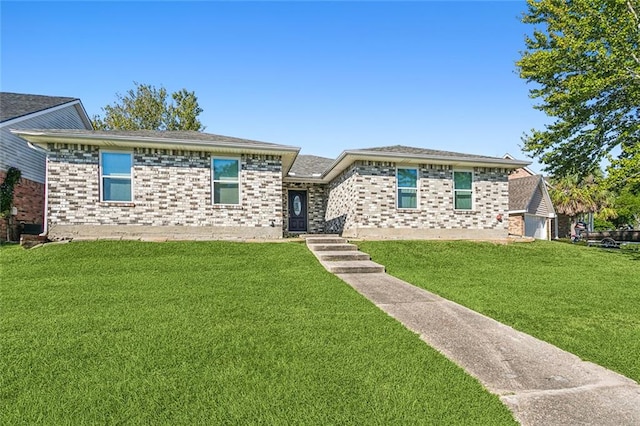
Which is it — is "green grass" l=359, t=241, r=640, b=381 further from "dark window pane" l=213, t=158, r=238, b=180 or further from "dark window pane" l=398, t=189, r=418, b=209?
"dark window pane" l=213, t=158, r=238, b=180

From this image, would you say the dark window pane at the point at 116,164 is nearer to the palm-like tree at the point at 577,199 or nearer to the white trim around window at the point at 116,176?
the white trim around window at the point at 116,176

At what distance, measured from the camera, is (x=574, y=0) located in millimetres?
13867

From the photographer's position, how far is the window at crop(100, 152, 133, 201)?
36.2ft

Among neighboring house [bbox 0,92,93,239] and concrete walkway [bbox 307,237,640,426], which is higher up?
neighboring house [bbox 0,92,93,239]

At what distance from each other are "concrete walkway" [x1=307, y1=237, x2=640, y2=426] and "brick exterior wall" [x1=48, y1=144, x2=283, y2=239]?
7441 millimetres

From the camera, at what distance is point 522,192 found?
2398cm

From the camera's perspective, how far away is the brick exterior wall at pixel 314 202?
16.5m

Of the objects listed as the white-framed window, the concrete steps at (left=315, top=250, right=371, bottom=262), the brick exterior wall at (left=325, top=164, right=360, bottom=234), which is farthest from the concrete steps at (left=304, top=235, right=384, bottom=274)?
the white-framed window

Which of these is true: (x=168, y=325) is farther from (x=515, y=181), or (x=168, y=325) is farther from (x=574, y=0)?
(x=515, y=181)

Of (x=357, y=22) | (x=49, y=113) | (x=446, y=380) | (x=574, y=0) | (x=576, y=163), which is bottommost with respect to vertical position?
(x=446, y=380)

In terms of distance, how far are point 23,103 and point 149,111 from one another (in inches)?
545

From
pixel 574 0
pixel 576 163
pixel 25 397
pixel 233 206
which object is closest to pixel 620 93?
pixel 576 163

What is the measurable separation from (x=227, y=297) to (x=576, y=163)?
58.7 ft

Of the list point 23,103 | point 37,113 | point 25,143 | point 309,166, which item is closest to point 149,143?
point 25,143
